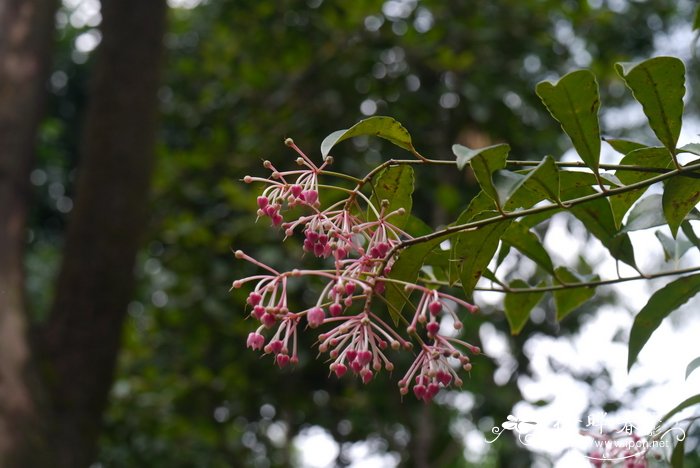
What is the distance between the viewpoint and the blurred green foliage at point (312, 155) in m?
2.56

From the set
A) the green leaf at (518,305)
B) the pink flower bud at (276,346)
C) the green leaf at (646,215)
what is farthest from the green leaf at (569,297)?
the pink flower bud at (276,346)

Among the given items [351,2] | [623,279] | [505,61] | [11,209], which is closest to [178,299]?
[11,209]

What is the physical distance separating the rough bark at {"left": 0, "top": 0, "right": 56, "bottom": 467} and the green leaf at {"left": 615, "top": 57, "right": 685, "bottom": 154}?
5.85ft

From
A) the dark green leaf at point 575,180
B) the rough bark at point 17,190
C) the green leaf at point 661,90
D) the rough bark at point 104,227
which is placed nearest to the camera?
the green leaf at point 661,90

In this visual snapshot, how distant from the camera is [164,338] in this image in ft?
9.77

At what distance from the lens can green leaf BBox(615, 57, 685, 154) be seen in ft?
1.92

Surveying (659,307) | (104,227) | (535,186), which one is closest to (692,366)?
(659,307)

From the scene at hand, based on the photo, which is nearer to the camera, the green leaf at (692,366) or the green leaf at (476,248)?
the green leaf at (476,248)

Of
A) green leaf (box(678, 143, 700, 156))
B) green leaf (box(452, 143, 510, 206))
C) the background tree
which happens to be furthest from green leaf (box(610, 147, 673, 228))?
the background tree

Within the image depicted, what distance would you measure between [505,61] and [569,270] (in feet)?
6.60

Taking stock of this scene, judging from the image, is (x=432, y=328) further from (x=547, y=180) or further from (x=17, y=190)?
(x=17, y=190)

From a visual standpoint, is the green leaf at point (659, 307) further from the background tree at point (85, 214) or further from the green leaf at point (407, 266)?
the background tree at point (85, 214)

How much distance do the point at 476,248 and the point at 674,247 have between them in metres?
0.31

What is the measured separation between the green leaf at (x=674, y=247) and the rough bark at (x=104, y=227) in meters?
1.73
